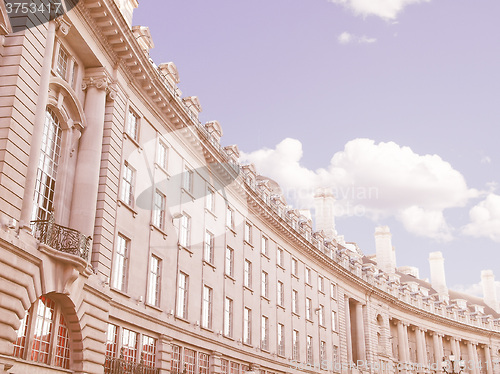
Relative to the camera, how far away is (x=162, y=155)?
119 feet

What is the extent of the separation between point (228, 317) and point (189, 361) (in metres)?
6.82

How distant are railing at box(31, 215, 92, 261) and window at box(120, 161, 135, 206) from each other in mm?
6708

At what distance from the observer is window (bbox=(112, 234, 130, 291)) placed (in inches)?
1147

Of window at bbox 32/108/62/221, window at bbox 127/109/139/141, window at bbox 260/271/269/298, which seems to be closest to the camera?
window at bbox 32/108/62/221

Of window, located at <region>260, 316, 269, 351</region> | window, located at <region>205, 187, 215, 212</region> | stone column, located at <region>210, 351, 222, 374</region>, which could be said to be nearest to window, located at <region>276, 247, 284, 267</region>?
window, located at <region>260, 316, 269, 351</region>

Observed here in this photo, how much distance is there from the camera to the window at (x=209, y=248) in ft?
131

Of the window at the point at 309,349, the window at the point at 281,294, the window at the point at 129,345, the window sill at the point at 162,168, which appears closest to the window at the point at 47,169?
the window at the point at 129,345

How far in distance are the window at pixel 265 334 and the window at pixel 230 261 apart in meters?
6.54

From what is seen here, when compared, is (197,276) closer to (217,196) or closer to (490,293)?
(217,196)

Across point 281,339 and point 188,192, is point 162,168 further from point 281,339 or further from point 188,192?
point 281,339

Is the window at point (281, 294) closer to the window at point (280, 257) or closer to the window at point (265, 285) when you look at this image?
the window at point (280, 257)

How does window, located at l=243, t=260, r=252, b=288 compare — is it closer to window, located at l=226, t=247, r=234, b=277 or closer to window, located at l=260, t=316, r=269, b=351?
window, located at l=226, t=247, r=234, b=277

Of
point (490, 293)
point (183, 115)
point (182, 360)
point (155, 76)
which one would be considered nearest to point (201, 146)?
point (183, 115)

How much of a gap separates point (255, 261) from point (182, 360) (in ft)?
48.8
